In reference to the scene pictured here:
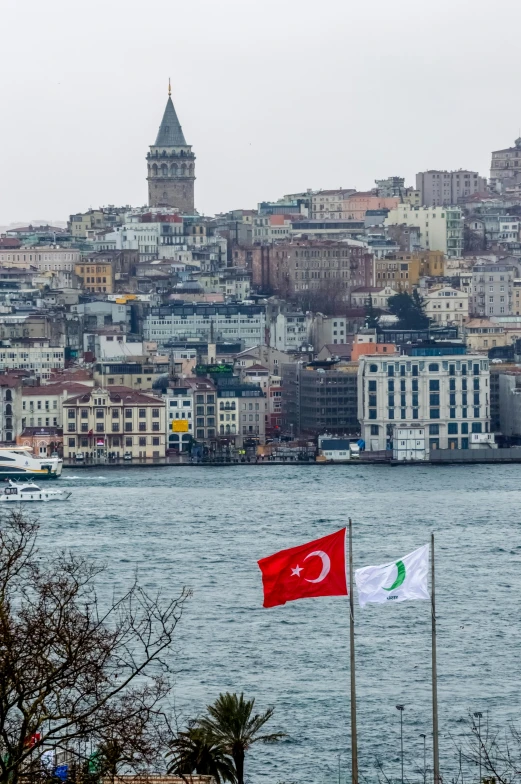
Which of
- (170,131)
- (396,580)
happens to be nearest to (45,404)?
(170,131)

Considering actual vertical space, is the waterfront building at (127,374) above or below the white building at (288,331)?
below

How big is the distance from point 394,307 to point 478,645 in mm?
36398

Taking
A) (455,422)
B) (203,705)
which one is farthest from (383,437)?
(203,705)

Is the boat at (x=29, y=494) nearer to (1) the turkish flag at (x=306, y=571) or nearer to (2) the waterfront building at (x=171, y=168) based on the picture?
(1) the turkish flag at (x=306, y=571)

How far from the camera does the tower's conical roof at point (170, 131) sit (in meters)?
73.4

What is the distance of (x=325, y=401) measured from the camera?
44094 millimetres

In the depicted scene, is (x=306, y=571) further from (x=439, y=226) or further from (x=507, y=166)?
(x=507, y=166)

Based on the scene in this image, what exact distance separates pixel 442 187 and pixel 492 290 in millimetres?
17028

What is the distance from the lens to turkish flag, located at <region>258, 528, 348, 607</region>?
33.8 feet

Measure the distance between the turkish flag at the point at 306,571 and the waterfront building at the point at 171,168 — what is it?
6324 centimetres

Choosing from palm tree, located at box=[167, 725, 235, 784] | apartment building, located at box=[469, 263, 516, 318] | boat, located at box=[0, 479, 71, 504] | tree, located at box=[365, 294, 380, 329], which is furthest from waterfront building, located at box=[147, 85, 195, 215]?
palm tree, located at box=[167, 725, 235, 784]

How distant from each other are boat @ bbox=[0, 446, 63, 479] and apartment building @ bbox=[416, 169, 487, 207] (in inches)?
1366

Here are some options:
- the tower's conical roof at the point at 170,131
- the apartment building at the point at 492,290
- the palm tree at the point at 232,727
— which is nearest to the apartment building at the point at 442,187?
the tower's conical roof at the point at 170,131

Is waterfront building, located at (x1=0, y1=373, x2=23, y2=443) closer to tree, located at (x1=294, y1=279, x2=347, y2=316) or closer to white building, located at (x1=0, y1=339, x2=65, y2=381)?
white building, located at (x1=0, y1=339, x2=65, y2=381)
